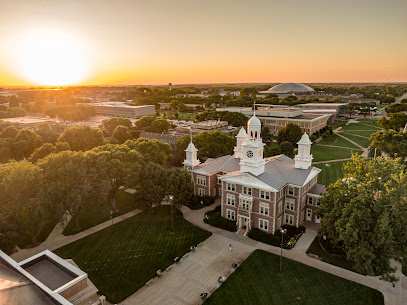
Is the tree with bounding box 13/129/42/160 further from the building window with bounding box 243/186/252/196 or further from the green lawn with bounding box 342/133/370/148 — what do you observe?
the green lawn with bounding box 342/133/370/148

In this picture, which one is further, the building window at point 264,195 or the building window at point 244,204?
the building window at point 244,204

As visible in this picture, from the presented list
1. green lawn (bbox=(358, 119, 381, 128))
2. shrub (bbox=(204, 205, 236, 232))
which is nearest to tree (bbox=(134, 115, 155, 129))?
shrub (bbox=(204, 205, 236, 232))

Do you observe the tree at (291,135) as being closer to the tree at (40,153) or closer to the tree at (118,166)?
the tree at (118,166)

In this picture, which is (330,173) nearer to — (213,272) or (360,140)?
(213,272)

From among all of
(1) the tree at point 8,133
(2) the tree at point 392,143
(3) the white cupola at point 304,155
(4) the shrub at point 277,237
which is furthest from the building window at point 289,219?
(1) the tree at point 8,133

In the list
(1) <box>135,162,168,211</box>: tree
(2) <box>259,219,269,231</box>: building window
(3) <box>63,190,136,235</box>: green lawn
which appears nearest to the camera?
(3) <box>63,190,136,235</box>: green lawn

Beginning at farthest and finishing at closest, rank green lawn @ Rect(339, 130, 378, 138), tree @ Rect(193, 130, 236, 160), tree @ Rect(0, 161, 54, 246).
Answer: green lawn @ Rect(339, 130, 378, 138), tree @ Rect(193, 130, 236, 160), tree @ Rect(0, 161, 54, 246)

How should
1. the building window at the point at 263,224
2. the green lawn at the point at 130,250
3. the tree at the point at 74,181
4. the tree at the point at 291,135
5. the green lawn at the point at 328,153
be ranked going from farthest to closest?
the tree at the point at 291,135 → the green lawn at the point at 328,153 → the building window at the point at 263,224 → the tree at the point at 74,181 → the green lawn at the point at 130,250

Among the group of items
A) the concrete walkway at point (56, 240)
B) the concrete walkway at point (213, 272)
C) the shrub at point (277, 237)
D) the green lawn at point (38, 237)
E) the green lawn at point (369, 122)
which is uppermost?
the green lawn at point (369, 122)
